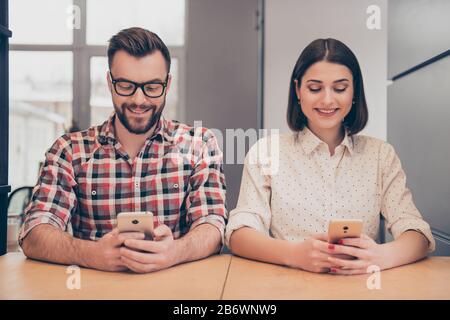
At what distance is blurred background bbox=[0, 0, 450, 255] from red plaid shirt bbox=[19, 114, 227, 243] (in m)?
0.10

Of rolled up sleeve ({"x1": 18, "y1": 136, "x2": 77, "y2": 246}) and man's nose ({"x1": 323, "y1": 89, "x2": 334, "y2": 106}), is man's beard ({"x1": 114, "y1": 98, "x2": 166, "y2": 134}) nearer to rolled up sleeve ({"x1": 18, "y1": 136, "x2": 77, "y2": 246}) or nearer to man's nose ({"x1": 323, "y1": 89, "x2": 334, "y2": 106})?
rolled up sleeve ({"x1": 18, "y1": 136, "x2": 77, "y2": 246})

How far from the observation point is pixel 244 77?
1905 millimetres

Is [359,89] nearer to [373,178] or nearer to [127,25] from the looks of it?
[373,178]

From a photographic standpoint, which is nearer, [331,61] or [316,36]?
[331,61]

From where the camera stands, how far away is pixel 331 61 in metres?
1.26

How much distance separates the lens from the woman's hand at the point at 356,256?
3.27ft

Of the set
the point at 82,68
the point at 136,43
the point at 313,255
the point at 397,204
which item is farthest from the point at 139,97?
the point at 397,204

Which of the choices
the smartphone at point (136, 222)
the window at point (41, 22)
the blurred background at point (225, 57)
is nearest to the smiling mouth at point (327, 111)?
the blurred background at point (225, 57)

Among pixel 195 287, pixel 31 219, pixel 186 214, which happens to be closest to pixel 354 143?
pixel 186 214

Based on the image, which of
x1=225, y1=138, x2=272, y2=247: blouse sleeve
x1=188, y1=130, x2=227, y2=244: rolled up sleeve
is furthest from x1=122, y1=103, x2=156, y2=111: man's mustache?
x1=225, y1=138, x2=272, y2=247: blouse sleeve

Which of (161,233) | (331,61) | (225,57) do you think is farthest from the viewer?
(225,57)

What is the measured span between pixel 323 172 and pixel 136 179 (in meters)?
0.59

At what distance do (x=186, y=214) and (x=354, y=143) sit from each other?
58 centimetres

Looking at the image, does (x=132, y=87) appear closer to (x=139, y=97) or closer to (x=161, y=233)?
(x=139, y=97)
